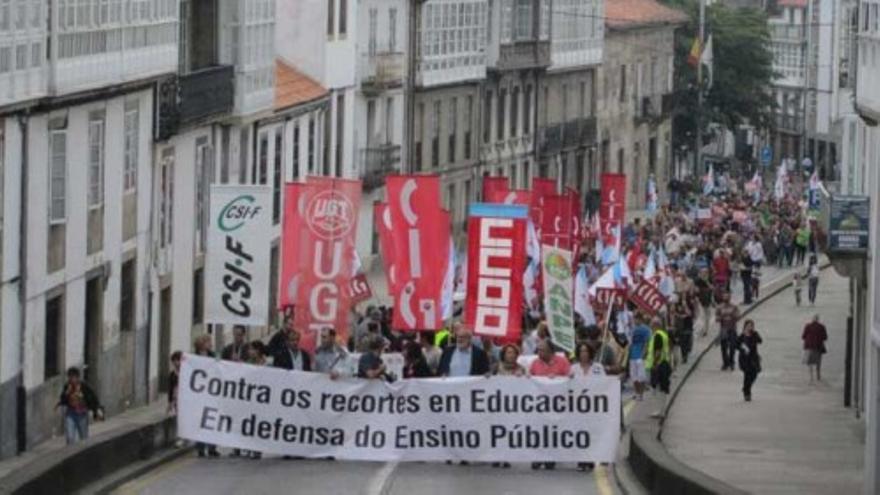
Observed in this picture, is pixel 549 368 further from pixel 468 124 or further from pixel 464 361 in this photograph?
pixel 468 124

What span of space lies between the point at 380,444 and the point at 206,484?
10.8 ft

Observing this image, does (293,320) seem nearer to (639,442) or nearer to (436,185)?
(436,185)

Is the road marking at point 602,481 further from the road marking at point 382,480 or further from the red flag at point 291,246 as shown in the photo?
the red flag at point 291,246

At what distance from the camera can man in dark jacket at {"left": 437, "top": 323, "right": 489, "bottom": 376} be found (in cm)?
3703

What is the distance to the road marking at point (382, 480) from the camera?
33.1 m

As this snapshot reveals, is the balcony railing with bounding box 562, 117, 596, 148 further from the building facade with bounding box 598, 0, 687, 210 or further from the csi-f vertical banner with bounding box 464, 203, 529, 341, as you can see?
the csi-f vertical banner with bounding box 464, 203, 529, 341

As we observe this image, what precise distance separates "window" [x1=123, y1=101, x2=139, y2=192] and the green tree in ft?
275

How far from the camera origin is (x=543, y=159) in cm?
10344

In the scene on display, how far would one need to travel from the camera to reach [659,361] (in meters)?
46.7

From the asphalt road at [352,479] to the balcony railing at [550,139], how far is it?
219 ft

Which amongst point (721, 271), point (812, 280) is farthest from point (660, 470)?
point (812, 280)

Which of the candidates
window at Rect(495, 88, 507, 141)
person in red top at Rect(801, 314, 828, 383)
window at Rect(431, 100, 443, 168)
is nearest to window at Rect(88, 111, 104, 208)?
person in red top at Rect(801, 314, 828, 383)

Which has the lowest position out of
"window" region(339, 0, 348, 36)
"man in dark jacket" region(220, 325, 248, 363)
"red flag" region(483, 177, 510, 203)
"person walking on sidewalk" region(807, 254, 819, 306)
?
"person walking on sidewalk" region(807, 254, 819, 306)

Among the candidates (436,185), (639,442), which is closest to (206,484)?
(639,442)
